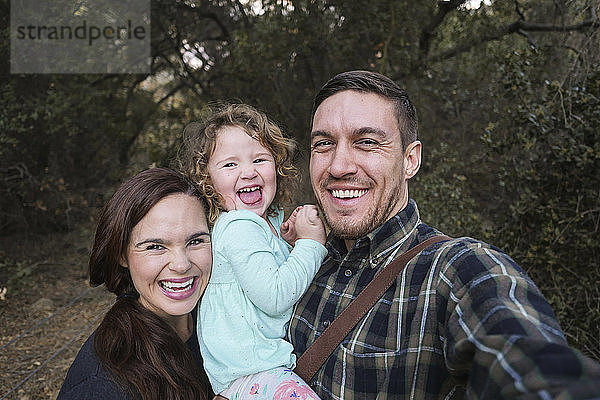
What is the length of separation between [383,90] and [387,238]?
0.64m

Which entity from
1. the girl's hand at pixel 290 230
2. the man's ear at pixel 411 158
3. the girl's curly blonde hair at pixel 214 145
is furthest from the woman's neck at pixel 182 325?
the man's ear at pixel 411 158

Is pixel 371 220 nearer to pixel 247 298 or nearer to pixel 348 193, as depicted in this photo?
pixel 348 193

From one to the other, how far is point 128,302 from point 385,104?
4.92ft

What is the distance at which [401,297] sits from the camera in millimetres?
1909

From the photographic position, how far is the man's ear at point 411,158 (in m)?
2.42

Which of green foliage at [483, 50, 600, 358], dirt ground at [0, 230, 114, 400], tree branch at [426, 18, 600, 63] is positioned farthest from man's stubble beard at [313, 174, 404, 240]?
tree branch at [426, 18, 600, 63]

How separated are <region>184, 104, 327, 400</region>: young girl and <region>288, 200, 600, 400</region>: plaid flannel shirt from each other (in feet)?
0.38

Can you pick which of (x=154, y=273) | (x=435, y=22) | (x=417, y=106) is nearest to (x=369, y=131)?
(x=154, y=273)

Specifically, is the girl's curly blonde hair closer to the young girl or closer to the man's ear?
the young girl

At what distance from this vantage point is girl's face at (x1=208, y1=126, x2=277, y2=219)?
263 centimetres

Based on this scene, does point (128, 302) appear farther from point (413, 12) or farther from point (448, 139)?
point (448, 139)

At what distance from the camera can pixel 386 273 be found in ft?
6.64

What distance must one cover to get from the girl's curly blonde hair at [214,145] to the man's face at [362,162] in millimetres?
500

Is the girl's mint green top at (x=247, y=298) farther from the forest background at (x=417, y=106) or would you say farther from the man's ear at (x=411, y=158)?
the forest background at (x=417, y=106)
